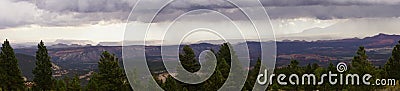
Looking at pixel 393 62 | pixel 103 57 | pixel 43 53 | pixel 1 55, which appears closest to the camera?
pixel 103 57

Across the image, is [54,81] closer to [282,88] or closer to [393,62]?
[282,88]

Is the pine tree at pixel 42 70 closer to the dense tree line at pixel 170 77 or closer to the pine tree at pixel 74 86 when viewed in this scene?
the dense tree line at pixel 170 77

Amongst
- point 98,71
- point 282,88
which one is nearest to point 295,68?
point 282,88

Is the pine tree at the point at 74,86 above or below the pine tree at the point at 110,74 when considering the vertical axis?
below

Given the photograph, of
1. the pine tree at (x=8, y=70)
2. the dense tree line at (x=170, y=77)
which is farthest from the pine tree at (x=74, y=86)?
the pine tree at (x=8, y=70)

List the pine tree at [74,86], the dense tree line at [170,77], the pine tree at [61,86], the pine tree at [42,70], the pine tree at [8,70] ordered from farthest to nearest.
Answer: the pine tree at [42,70]
the pine tree at [8,70]
the pine tree at [74,86]
the pine tree at [61,86]
the dense tree line at [170,77]

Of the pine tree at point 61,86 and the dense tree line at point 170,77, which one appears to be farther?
the pine tree at point 61,86
